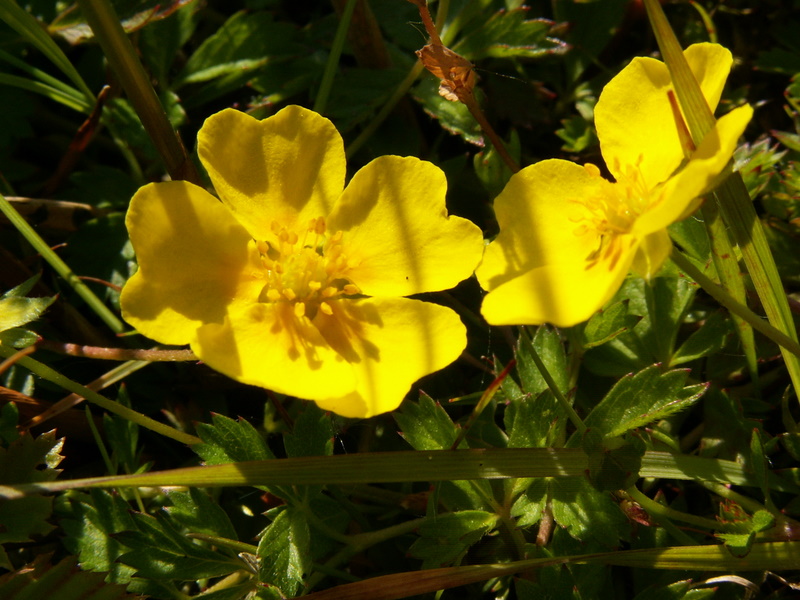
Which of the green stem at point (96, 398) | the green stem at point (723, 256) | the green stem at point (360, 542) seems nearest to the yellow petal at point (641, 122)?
the green stem at point (723, 256)

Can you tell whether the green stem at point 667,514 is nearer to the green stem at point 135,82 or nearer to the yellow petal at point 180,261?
the yellow petal at point 180,261

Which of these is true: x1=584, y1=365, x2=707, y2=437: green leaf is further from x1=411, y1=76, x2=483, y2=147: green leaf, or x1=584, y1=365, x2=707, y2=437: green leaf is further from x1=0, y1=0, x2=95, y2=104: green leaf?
x1=0, y1=0, x2=95, y2=104: green leaf

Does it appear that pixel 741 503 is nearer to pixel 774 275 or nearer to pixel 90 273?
pixel 774 275

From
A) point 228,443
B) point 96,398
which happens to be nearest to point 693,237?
point 228,443

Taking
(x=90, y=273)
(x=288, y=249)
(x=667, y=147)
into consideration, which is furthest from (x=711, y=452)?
(x=90, y=273)

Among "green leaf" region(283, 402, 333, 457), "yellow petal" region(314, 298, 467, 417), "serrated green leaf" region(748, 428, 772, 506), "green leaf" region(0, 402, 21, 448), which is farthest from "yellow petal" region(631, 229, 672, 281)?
"green leaf" region(0, 402, 21, 448)

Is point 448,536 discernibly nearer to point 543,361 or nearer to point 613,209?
point 543,361
